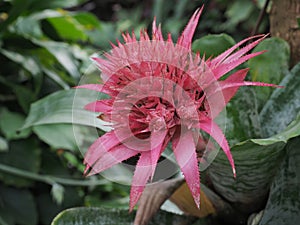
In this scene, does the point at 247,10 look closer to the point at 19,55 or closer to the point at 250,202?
the point at 19,55

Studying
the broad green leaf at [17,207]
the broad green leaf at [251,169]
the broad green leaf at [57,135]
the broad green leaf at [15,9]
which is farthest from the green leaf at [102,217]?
the broad green leaf at [15,9]

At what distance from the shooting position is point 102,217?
584 millimetres

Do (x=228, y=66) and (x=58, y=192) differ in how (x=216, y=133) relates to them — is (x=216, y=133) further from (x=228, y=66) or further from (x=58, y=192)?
(x=58, y=192)

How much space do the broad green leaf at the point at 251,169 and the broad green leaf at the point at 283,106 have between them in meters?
0.07

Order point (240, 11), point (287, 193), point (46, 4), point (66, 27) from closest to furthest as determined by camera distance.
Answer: point (287, 193)
point (46, 4)
point (66, 27)
point (240, 11)

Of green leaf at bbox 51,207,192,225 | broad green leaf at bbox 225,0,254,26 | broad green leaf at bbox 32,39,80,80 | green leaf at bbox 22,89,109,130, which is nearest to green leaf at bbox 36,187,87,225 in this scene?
broad green leaf at bbox 32,39,80,80

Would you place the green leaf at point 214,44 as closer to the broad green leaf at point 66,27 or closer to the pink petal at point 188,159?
the pink petal at point 188,159

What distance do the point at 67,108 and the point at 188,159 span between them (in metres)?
0.34

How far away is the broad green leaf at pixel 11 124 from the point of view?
1.13 metres

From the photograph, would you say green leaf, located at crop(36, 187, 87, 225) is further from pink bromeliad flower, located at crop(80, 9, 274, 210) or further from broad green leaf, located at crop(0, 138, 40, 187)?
pink bromeliad flower, located at crop(80, 9, 274, 210)

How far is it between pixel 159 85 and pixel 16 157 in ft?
2.86

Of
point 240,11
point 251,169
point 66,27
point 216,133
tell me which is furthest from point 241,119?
point 240,11

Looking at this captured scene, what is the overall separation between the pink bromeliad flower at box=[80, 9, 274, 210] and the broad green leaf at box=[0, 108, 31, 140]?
A: 743mm

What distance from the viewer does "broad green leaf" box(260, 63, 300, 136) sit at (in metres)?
0.62
